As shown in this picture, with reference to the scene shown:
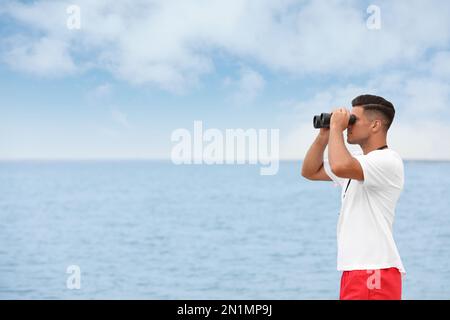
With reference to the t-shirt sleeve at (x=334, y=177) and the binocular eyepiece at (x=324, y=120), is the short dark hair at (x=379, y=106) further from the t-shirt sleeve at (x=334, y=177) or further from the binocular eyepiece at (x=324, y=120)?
the t-shirt sleeve at (x=334, y=177)

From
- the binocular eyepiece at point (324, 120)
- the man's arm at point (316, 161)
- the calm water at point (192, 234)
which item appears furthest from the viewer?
the calm water at point (192, 234)

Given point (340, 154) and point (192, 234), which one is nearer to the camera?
point (340, 154)

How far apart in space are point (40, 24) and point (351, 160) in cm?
1540

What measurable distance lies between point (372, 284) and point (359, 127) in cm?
A: 41

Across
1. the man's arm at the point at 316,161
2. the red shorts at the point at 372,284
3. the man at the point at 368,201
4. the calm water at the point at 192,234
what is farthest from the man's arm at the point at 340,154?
the calm water at the point at 192,234

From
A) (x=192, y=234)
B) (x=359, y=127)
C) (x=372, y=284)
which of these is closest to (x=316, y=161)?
(x=359, y=127)

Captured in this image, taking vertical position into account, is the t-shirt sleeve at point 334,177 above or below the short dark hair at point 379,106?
below

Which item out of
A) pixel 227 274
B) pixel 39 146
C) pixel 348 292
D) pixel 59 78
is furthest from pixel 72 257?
pixel 348 292

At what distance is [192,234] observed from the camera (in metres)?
14.6

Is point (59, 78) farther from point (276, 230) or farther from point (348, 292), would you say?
point (348, 292)

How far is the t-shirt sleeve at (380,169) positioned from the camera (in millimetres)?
1775

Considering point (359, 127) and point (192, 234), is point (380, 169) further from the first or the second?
point (192, 234)

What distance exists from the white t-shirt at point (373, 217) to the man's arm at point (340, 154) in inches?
1.2

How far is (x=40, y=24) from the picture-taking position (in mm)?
16109
